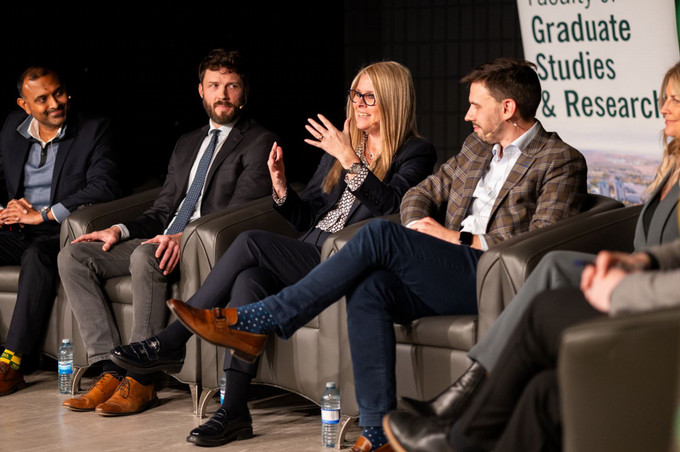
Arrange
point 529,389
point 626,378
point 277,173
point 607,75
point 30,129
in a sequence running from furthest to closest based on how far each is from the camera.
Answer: point 607,75, point 30,129, point 277,173, point 529,389, point 626,378

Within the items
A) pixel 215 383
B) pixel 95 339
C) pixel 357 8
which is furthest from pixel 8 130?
pixel 357 8

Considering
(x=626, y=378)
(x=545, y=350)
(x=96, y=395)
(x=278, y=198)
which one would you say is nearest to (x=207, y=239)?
(x=278, y=198)

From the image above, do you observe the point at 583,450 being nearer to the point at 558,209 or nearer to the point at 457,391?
the point at 457,391

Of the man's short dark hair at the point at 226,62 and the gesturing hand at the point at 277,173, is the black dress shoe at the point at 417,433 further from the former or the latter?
the man's short dark hair at the point at 226,62

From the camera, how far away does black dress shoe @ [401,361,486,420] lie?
2.44 metres

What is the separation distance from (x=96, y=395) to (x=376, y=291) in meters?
1.35

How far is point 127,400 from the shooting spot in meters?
3.63

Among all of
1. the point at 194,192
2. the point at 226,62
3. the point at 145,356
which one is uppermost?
the point at 226,62

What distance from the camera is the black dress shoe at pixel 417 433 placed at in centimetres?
232

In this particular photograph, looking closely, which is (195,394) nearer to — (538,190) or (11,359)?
(11,359)

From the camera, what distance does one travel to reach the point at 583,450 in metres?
1.86

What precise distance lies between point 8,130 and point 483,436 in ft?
10.9

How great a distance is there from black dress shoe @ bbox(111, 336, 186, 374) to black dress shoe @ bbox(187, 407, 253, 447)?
311 millimetres

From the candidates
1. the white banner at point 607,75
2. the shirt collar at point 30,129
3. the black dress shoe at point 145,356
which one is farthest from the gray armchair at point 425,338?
the white banner at point 607,75
